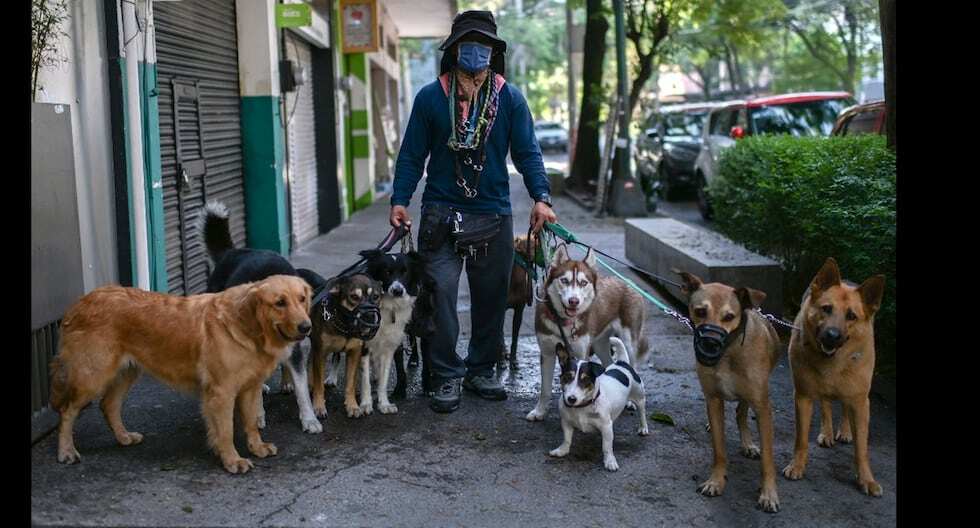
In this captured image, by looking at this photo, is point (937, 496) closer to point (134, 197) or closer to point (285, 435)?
point (285, 435)

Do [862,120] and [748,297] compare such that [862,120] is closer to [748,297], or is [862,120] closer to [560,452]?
[748,297]

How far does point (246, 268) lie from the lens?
600cm

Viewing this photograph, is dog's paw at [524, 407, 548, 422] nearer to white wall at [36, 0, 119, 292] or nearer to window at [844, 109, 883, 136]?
white wall at [36, 0, 119, 292]

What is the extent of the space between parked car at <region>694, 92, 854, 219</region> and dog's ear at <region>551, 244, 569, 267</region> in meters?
10.7

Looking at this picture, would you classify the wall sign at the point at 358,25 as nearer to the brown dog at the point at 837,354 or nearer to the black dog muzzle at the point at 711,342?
the brown dog at the point at 837,354

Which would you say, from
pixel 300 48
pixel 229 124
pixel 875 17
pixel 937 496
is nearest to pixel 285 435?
pixel 937 496

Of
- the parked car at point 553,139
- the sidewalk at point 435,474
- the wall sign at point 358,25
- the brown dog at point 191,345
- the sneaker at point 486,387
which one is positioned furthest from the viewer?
the parked car at point 553,139

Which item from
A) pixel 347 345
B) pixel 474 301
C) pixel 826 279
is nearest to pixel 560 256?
pixel 474 301

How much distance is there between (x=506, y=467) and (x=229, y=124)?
259 inches

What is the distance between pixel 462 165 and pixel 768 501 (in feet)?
8.78

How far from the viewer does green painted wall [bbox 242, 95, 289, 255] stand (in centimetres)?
1097

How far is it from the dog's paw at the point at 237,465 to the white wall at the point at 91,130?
6.73 feet

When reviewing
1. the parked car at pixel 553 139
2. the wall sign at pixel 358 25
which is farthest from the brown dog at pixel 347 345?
the parked car at pixel 553 139

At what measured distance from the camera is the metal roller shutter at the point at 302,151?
12641mm
